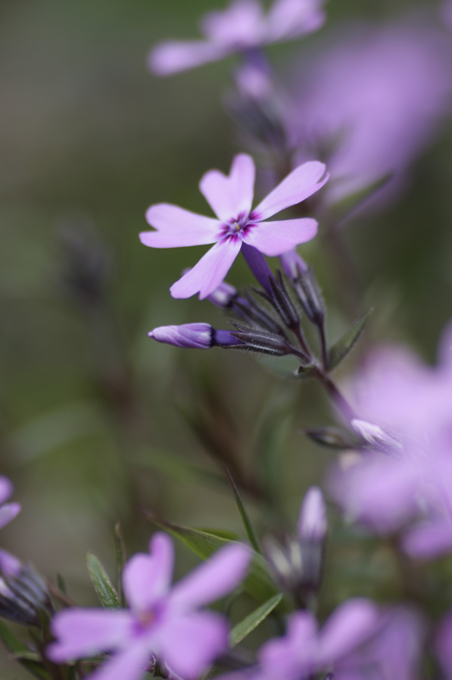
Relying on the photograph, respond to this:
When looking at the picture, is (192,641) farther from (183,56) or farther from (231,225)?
(183,56)

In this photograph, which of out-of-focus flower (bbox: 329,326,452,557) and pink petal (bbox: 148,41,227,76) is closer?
out-of-focus flower (bbox: 329,326,452,557)

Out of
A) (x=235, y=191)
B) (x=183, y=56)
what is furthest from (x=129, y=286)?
(x=235, y=191)

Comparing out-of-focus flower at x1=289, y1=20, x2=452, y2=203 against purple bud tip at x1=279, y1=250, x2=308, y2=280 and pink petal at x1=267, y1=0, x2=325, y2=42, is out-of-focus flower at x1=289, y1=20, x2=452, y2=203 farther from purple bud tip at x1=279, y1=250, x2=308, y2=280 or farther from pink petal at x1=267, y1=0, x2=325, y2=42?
purple bud tip at x1=279, y1=250, x2=308, y2=280

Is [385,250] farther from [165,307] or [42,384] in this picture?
[42,384]

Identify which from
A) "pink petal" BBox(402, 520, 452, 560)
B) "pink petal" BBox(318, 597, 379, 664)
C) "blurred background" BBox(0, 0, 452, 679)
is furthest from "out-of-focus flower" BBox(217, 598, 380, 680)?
"blurred background" BBox(0, 0, 452, 679)

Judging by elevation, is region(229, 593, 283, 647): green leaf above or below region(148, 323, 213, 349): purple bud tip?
below

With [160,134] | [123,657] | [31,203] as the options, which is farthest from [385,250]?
[123,657]
